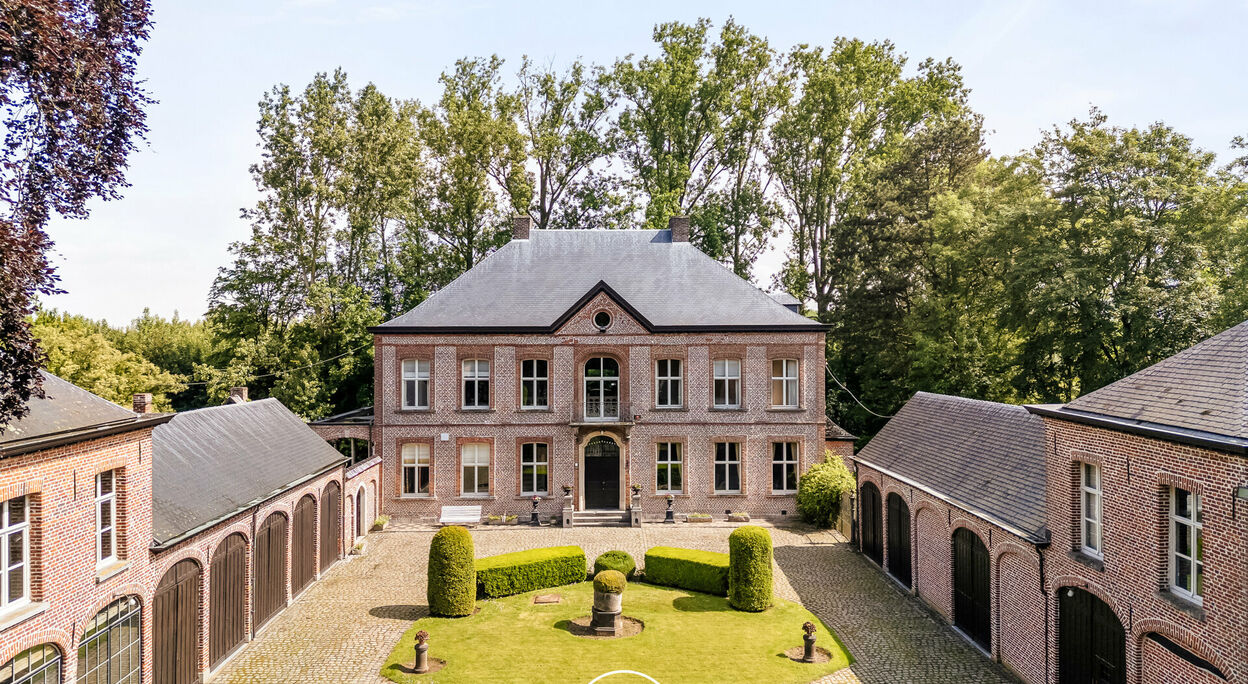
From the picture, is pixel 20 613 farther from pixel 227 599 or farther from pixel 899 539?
pixel 899 539

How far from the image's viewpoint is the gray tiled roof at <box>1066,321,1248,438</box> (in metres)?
9.85

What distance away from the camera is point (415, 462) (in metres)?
28.5

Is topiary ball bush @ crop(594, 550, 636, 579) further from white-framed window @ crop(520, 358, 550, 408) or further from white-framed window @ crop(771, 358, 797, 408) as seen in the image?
white-framed window @ crop(771, 358, 797, 408)

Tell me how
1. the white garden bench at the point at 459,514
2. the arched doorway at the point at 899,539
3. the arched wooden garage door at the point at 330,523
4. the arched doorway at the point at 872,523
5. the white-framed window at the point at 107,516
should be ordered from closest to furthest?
the white-framed window at the point at 107,516 < the arched doorway at the point at 899,539 < the arched wooden garage door at the point at 330,523 < the arched doorway at the point at 872,523 < the white garden bench at the point at 459,514

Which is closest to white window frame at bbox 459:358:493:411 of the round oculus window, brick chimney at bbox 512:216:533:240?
the round oculus window

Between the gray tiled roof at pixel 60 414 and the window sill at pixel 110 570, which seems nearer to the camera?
the gray tiled roof at pixel 60 414

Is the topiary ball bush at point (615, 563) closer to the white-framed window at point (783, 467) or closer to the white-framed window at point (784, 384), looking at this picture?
the white-framed window at point (783, 467)

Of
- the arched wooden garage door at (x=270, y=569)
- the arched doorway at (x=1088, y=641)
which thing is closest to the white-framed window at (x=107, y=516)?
the arched wooden garage door at (x=270, y=569)

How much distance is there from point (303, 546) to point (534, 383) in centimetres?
1093

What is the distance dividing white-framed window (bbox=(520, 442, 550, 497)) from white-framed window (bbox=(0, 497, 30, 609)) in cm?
1879

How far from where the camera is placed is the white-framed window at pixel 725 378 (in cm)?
2877

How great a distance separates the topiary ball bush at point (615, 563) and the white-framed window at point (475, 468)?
9.40 metres

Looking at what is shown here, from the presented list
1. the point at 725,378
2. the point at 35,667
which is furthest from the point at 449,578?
the point at 725,378

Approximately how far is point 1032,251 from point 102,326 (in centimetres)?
6408
